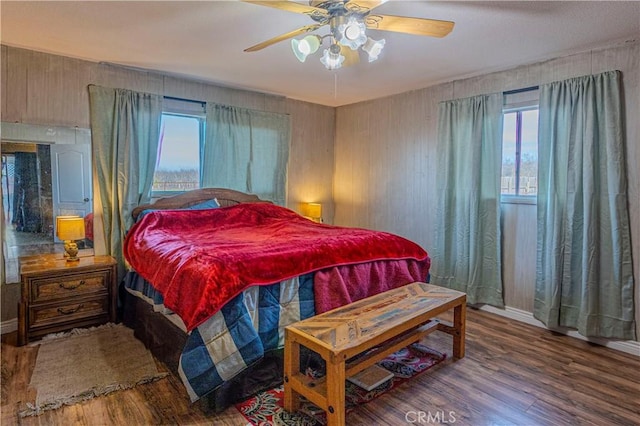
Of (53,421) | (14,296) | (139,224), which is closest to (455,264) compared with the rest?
(139,224)

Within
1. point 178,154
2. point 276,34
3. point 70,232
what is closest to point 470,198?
point 276,34

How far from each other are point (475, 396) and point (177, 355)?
71.9 inches

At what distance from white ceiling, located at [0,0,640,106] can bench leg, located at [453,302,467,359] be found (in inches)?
77.2

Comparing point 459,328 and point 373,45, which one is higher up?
point 373,45

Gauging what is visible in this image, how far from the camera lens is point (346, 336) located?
6.27 ft

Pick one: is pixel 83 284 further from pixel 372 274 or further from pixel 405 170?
pixel 405 170

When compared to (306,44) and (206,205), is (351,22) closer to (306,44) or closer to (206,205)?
(306,44)

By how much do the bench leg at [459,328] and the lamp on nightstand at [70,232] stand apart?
3107 millimetres

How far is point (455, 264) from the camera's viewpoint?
3.90 metres

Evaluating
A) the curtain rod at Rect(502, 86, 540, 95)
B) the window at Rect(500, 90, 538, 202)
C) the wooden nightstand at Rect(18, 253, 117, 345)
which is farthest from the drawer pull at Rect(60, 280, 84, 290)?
the curtain rod at Rect(502, 86, 540, 95)

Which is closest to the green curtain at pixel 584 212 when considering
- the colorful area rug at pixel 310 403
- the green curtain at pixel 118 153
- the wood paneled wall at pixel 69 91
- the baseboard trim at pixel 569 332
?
the baseboard trim at pixel 569 332

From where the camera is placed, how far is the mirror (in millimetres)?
3033

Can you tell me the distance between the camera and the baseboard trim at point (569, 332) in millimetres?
2789

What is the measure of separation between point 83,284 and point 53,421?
52.8 inches
